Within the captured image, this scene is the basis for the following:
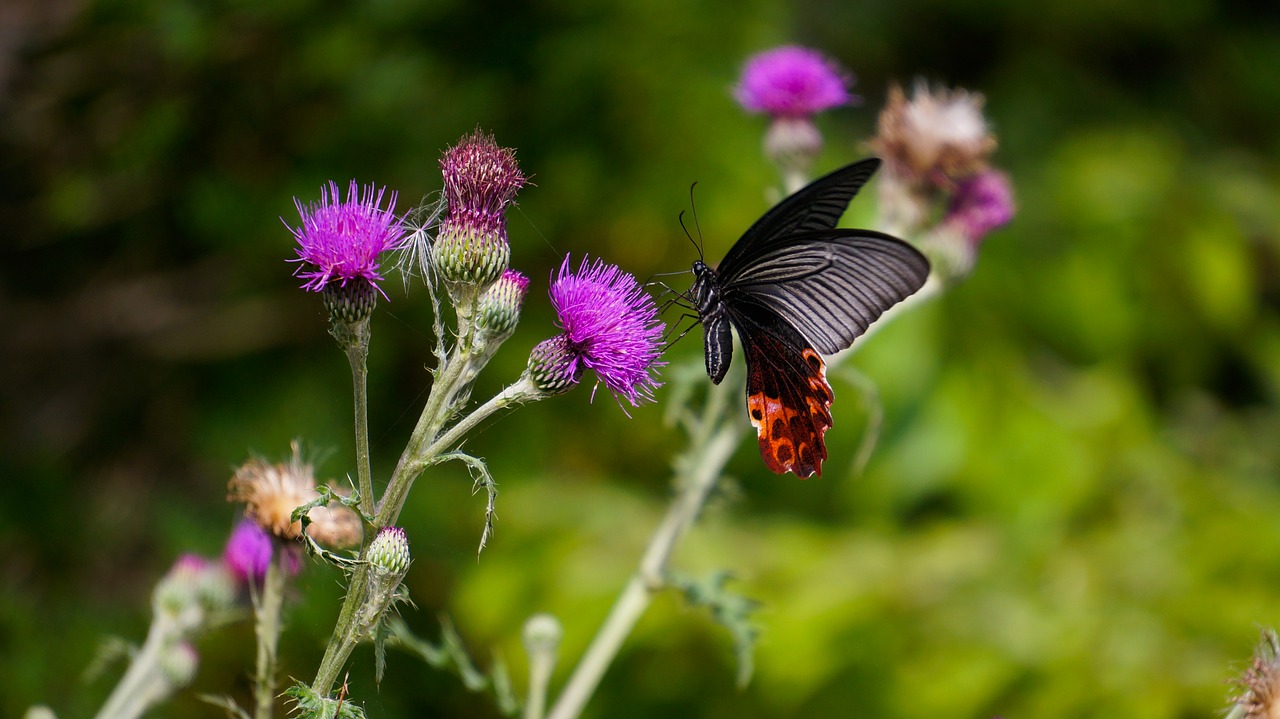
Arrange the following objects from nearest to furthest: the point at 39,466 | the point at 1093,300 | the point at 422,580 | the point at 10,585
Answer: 1. the point at 10,585
2. the point at 39,466
3. the point at 422,580
4. the point at 1093,300

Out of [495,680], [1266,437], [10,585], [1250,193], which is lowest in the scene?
[495,680]

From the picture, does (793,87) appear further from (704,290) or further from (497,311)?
(497,311)

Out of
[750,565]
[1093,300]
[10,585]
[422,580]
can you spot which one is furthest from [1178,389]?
[10,585]

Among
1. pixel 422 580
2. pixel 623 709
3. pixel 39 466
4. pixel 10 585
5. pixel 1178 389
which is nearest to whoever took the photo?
pixel 10 585

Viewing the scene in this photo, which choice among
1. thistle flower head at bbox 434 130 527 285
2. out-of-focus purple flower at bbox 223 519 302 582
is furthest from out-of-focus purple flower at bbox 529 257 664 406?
out-of-focus purple flower at bbox 223 519 302 582

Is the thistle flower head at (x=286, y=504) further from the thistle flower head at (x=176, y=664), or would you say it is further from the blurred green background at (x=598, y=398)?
the blurred green background at (x=598, y=398)

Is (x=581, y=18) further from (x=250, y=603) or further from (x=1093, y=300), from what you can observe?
(x=250, y=603)
